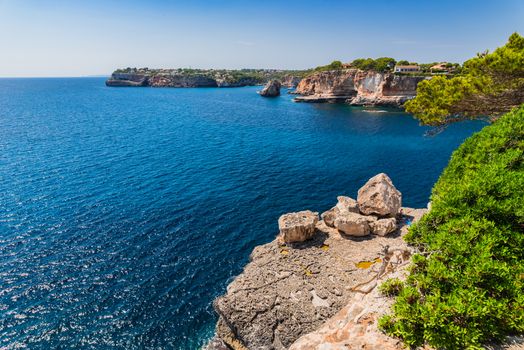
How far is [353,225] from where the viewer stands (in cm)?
2575

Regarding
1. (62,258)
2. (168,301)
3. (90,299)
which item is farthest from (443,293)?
(62,258)

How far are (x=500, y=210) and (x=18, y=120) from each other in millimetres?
110532

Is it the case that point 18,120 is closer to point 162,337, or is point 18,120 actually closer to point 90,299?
point 90,299

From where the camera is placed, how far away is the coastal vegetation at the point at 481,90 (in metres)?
22.3

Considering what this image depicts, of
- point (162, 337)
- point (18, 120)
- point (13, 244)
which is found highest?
point (18, 120)

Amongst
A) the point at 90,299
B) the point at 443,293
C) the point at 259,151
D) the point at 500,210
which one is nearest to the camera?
the point at 443,293

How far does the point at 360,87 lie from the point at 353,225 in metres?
113

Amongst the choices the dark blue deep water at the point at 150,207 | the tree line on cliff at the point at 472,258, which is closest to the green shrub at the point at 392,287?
the tree line on cliff at the point at 472,258

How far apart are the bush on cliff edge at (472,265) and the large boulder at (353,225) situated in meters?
11.3

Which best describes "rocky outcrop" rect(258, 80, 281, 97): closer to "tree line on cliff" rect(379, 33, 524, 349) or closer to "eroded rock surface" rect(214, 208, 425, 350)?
"eroded rock surface" rect(214, 208, 425, 350)

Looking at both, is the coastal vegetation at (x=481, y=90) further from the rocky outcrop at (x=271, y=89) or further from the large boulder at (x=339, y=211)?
the rocky outcrop at (x=271, y=89)

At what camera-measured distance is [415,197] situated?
123ft

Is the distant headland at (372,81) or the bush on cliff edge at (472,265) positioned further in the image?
the distant headland at (372,81)

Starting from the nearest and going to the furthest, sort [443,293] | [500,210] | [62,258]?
[443,293] → [500,210] → [62,258]
